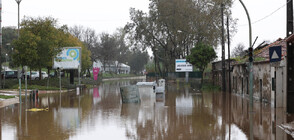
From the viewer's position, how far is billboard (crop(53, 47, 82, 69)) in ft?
143

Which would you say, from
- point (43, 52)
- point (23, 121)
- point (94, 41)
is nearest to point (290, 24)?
point (23, 121)

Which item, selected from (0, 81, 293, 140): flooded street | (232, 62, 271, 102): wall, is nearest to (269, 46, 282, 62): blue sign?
(0, 81, 293, 140): flooded street

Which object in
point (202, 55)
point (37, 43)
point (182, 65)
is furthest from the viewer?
point (182, 65)

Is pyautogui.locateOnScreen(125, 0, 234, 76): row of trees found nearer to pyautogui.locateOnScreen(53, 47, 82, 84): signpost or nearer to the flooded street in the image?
pyautogui.locateOnScreen(53, 47, 82, 84): signpost

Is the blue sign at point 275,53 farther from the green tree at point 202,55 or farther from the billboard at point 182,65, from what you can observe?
the billboard at point 182,65

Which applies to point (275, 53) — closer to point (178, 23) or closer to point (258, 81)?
point (258, 81)

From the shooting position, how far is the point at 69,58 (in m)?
44.2

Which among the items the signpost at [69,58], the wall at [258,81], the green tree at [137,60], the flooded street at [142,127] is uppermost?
the green tree at [137,60]

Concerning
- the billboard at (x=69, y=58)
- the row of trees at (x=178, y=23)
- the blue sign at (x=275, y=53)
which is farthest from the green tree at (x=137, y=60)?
the blue sign at (x=275, y=53)

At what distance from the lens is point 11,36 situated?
85.5 metres

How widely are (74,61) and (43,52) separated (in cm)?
681

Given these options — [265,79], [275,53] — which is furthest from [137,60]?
[275,53]

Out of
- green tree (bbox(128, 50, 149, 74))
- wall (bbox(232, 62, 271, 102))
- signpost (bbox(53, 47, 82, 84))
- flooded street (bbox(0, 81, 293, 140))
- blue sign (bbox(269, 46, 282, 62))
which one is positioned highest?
green tree (bbox(128, 50, 149, 74))

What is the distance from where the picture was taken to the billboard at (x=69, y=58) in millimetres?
43656
